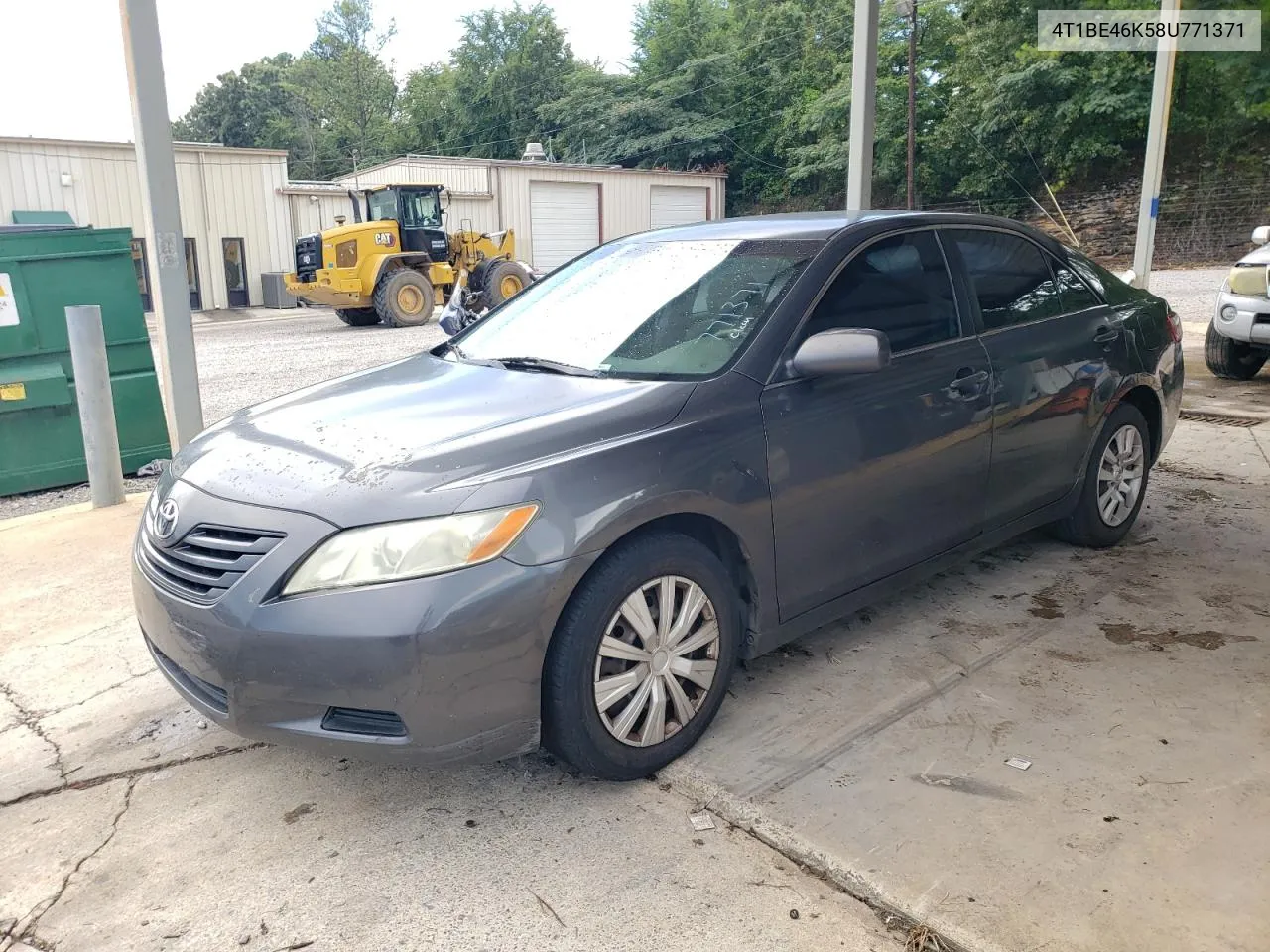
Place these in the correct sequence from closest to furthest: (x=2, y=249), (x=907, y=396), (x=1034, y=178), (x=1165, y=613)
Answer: (x=907, y=396), (x=1165, y=613), (x=2, y=249), (x=1034, y=178)

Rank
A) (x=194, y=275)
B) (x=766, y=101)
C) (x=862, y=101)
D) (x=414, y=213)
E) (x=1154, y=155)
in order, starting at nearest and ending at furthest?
(x=862, y=101) → (x=1154, y=155) → (x=414, y=213) → (x=194, y=275) → (x=766, y=101)

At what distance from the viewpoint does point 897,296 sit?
350 centimetres

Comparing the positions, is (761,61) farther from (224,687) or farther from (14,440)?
(224,687)

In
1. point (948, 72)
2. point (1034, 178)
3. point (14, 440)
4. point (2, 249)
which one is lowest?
point (14, 440)

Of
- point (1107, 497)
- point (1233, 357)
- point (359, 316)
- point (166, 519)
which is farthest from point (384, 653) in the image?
point (359, 316)

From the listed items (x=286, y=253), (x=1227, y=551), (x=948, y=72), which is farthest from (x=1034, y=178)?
(x=1227, y=551)

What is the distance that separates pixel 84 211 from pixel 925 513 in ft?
85.4

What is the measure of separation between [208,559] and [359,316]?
18.0 metres

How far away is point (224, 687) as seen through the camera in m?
2.49

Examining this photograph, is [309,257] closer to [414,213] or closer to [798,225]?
[414,213]

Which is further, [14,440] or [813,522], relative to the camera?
[14,440]

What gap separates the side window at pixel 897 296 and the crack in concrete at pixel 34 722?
2.65 meters

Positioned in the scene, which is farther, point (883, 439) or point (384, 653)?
point (883, 439)

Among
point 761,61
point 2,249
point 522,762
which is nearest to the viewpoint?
point 522,762
